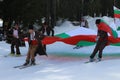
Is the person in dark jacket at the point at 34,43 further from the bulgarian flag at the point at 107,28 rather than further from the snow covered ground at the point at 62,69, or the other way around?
the bulgarian flag at the point at 107,28

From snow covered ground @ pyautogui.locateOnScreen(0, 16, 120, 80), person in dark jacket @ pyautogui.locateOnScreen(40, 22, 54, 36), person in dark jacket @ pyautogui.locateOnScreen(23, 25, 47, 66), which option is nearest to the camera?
snow covered ground @ pyautogui.locateOnScreen(0, 16, 120, 80)

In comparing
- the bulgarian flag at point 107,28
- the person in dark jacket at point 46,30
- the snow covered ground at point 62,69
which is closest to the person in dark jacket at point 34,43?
the snow covered ground at point 62,69

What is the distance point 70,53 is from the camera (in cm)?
1750

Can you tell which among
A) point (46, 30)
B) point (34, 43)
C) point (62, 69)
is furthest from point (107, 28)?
point (46, 30)

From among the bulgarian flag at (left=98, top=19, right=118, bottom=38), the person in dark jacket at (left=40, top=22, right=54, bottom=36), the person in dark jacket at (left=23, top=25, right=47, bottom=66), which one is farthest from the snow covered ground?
the person in dark jacket at (left=40, top=22, right=54, bottom=36)

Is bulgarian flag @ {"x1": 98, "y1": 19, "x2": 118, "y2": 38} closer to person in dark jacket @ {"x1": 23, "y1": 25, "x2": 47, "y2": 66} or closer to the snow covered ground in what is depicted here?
the snow covered ground

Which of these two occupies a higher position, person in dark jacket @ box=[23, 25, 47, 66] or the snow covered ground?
person in dark jacket @ box=[23, 25, 47, 66]

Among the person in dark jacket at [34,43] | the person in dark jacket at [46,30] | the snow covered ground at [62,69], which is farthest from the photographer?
the person in dark jacket at [46,30]

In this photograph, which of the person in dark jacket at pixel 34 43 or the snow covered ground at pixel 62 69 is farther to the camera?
the person in dark jacket at pixel 34 43

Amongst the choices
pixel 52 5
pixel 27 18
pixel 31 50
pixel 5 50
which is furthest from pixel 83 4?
pixel 31 50

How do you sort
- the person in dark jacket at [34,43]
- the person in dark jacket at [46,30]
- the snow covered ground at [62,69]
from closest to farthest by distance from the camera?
1. the snow covered ground at [62,69]
2. the person in dark jacket at [34,43]
3. the person in dark jacket at [46,30]

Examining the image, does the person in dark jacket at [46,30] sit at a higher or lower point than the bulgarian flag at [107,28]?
lower

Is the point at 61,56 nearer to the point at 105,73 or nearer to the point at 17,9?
the point at 105,73

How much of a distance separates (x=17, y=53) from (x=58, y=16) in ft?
92.0
